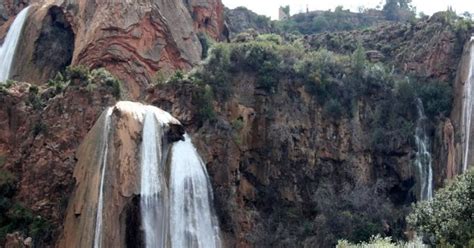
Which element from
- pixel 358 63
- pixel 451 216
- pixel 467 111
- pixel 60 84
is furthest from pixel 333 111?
pixel 451 216

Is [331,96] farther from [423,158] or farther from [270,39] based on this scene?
[270,39]

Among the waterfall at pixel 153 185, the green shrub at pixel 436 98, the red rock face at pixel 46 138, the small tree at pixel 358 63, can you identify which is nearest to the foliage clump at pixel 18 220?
the red rock face at pixel 46 138

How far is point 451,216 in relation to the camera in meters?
24.3

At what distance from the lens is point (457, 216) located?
79.5 feet

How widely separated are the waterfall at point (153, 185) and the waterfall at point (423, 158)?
14.7 meters

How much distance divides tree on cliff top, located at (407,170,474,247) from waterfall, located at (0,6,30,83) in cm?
3029

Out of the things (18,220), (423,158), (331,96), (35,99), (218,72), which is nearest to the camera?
(18,220)

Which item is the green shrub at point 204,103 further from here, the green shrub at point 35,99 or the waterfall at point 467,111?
the waterfall at point 467,111

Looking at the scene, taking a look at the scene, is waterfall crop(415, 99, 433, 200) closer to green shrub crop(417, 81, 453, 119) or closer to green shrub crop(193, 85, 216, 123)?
green shrub crop(417, 81, 453, 119)

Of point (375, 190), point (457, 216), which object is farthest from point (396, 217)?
point (457, 216)

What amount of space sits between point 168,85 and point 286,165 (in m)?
7.95

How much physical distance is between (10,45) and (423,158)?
28.6m

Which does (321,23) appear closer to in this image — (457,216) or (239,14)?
(239,14)

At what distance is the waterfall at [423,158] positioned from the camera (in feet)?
122
